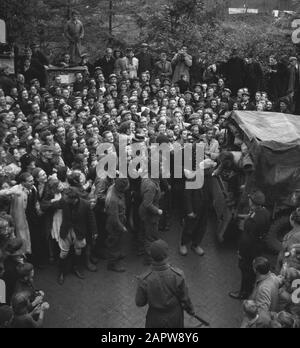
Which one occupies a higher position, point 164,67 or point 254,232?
point 164,67

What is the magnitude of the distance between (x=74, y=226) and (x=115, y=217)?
2.06 feet

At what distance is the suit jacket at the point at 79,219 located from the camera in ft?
23.4

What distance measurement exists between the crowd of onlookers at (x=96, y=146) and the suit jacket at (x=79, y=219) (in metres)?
0.02

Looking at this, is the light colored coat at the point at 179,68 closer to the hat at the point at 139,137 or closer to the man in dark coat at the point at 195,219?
the hat at the point at 139,137

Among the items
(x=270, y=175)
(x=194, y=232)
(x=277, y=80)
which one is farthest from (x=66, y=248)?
(x=277, y=80)

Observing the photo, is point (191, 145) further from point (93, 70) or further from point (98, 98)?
point (93, 70)

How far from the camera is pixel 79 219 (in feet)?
23.5

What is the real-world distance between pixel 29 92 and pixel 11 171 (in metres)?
4.60

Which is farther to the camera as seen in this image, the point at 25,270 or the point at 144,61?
the point at 144,61

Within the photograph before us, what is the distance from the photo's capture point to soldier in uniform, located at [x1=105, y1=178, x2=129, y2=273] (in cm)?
738

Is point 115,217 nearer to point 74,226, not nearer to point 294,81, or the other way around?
point 74,226

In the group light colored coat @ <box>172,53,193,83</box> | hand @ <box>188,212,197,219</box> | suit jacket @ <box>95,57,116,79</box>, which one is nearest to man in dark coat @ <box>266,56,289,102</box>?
light colored coat @ <box>172,53,193,83</box>

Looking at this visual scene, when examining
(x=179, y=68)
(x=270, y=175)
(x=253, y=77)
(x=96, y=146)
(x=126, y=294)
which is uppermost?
(x=179, y=68)

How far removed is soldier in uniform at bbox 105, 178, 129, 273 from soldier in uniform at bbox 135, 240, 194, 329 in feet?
7.29
